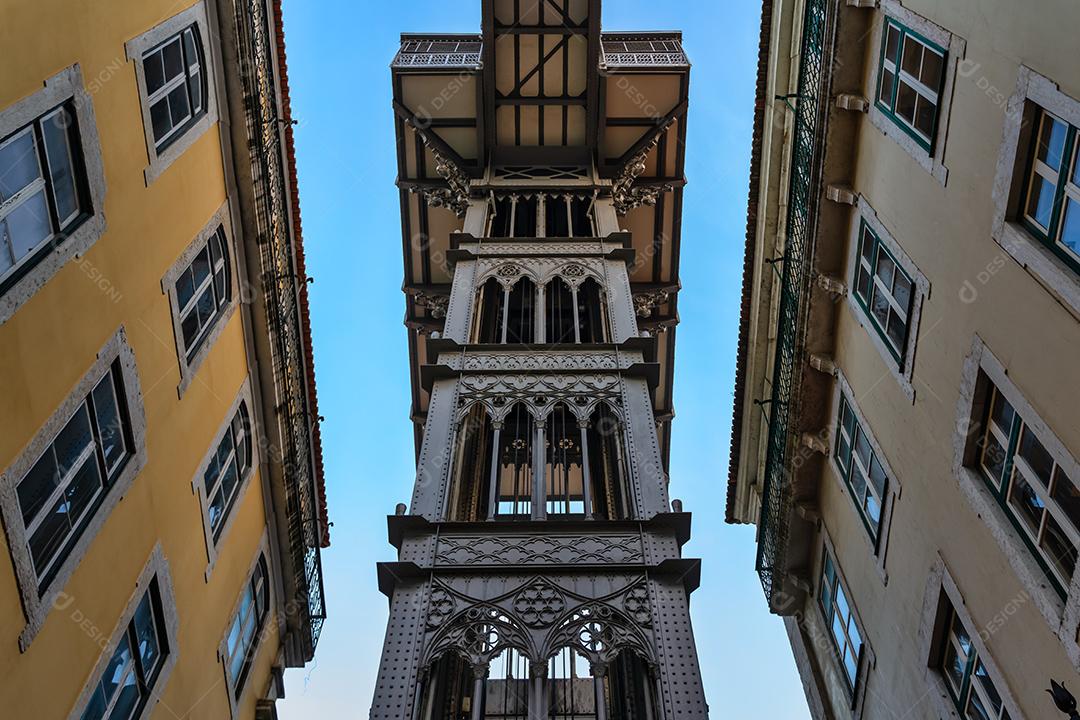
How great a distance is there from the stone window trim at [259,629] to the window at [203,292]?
13.9 ft

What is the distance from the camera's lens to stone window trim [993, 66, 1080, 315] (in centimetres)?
877

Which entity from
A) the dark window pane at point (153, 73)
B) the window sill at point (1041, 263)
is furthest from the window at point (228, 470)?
the window sill at point (1041, 263)

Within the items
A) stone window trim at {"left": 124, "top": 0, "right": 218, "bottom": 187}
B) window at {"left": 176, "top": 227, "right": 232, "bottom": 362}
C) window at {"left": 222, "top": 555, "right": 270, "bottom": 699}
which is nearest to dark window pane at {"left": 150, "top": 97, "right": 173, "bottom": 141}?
stone window trim at {"left": 124, "top": 0, "right": 218, "bottom": 187}

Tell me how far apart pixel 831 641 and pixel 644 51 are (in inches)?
793

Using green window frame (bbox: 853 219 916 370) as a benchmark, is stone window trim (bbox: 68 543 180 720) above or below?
below

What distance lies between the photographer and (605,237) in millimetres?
25844

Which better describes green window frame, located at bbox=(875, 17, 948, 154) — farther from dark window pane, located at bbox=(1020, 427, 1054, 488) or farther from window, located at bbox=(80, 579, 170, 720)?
window, located at bbox=(80, 579, 170, 720)

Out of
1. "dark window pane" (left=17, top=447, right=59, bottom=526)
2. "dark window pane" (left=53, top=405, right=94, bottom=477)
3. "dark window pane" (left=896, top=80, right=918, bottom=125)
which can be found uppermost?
"dark window pane" (left=896, top=80, right=918, bottom=125)

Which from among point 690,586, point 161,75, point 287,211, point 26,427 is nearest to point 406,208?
point 287,211

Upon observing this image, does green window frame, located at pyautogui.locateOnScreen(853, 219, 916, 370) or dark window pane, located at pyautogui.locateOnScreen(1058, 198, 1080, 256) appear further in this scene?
green window frame, located at pyautogui.locateOnScreen(853, 219, 916, 370)

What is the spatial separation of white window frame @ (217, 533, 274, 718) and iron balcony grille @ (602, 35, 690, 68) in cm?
1761

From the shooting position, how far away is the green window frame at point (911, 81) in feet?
39.7

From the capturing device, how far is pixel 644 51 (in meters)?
30.7

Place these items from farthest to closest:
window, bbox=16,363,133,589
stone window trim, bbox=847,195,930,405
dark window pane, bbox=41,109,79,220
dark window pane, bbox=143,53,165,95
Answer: dark window pane, bbox=143,53,165,95 < stone window trim, bbox=847,195,930,405 < dark window pane, bbox=41,109,79,220 < window, bbox=16,363,133,589
